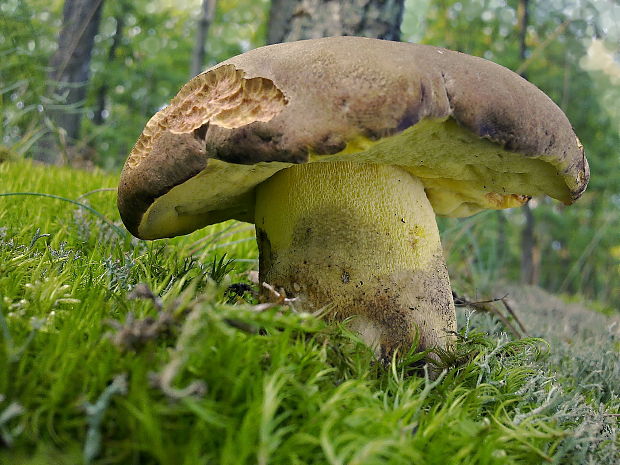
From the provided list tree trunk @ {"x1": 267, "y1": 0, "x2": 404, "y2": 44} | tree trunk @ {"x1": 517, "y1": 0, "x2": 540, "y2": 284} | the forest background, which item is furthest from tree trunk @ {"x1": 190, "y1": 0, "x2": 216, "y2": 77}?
tree trunk @ {"x1": 517, "y1": 0, "x2": 540, "y2": 284}

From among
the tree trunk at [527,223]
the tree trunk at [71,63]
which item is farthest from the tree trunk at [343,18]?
the tree trunk at [527,223]

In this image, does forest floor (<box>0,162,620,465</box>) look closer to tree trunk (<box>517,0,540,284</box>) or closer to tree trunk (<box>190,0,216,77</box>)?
tree trunk (<box>190,0,216,77</box>)

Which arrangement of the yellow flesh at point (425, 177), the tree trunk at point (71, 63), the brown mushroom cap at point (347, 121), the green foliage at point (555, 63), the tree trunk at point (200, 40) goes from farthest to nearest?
the green foliage at point (555, 63)
the tree trunk at point (71, 63)
the tree trunk at point (200, 40)
the yellow flesh at point (425, 177)
the brown mushroom cap at point (347, 121)

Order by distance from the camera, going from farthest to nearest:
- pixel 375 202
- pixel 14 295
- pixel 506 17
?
pixel 506 17, pixel 375 202, pixel 14 295

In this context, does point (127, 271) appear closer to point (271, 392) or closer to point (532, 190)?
point (271, 392)

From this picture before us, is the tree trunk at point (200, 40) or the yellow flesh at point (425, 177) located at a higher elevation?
the tree trunk at point (200, 40)

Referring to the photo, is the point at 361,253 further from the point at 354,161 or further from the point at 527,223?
the point at 527,223

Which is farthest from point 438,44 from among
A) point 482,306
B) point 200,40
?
point 482,306

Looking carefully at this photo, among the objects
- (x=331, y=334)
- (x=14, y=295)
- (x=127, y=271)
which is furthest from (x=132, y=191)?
(x=331, y=334)

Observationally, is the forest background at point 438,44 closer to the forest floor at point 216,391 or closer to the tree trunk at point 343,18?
the tree trunk at point 343,18
